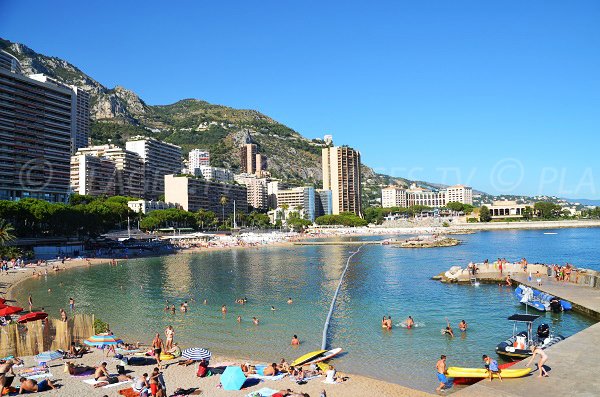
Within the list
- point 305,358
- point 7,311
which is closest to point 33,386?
point 305,358

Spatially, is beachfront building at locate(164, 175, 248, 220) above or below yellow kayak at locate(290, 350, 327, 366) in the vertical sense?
above

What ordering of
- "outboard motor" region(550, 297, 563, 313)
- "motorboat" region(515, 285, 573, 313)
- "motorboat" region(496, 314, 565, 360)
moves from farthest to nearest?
1. "motorboat" region(515, 285, 573, 313)
2. "outboard motor" region(550, 297, 563, 313)
3. "motorboat" region(496, 314, 565, 360)

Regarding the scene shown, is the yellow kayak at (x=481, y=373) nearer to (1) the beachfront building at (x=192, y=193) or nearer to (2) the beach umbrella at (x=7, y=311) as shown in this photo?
(2) the beach umbrella at (x=7, y=311)

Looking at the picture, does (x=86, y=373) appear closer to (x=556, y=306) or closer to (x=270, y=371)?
(x=270, y=371)

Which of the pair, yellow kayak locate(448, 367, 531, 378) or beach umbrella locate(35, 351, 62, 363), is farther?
beach umbrella locate(35, 351, 62, 363)

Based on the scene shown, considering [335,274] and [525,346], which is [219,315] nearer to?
[525,346]

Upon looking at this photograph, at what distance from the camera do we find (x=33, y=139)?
316ft

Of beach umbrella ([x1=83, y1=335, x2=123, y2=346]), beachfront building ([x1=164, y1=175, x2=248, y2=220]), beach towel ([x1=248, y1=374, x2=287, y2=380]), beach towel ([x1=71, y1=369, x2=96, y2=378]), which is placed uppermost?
beachfront building ([x1=164, y1=175, x2=248, y2=220])

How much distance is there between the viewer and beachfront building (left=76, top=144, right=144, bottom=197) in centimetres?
17150

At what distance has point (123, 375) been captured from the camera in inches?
734

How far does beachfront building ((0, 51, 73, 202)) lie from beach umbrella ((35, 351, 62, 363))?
80.8 meters

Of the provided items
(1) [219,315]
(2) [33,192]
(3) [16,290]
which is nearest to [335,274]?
(1) [219,315]

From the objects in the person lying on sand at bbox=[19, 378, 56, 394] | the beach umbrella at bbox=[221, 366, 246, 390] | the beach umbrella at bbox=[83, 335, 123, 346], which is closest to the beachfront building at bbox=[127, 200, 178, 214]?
the beach umbrella at bbox=[83, 335, 123, 346]

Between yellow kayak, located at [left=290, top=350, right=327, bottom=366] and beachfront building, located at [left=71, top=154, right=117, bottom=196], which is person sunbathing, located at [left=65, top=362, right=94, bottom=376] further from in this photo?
beachfront building, located at [left=71, top=154, right=117, bottom=196]
